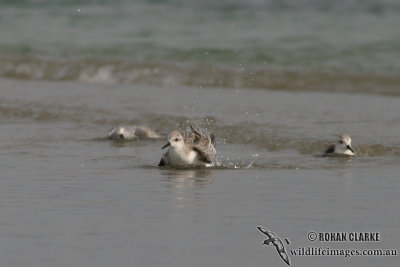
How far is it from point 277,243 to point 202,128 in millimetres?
6787

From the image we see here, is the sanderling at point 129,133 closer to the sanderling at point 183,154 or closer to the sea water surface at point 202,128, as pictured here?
the sea water surface at point 202,128

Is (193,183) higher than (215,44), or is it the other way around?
(215,44)

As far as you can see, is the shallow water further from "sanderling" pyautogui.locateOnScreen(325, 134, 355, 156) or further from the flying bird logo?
"sanderling" pyautogui.locateOnScreen(325, 134, 355, 156)

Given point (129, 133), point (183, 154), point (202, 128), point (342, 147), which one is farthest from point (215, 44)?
point (183, 154)

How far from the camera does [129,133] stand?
47.9ft

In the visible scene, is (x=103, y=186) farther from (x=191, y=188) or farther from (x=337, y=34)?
(x=337, y=34)

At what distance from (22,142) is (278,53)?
36.1 feet

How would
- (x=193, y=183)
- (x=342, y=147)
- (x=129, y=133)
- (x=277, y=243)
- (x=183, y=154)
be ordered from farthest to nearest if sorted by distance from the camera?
(x=129, y=133), (x=342, y=147), (x=183, y=154), (x=193, y=183), (x=277, y=243)

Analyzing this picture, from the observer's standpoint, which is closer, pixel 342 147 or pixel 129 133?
pixel 342 147

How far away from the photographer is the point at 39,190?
401 inches

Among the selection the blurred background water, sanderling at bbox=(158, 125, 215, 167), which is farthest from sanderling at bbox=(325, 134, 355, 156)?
the blurred background water

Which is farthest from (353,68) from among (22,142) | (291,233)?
(291,233)

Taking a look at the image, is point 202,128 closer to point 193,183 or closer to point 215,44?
point 193,183

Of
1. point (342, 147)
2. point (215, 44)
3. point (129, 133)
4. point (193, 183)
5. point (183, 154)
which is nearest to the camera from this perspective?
point (193, 183)
